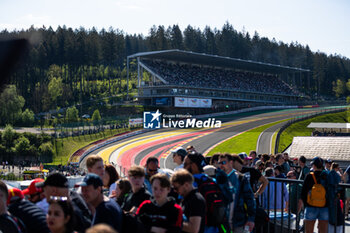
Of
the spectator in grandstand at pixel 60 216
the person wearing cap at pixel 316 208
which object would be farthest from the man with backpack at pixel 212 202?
the person wearing cap at pixel 316 208

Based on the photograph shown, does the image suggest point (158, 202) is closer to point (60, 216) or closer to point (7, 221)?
point (60, 216)

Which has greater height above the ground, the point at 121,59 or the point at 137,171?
the point at 121,59

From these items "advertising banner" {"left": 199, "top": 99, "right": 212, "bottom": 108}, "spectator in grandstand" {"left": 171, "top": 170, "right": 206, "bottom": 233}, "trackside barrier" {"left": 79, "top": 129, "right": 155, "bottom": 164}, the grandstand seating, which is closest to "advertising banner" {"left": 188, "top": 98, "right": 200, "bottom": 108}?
"advertising banner" {"left": 199, "top": 99, "right": 212, "bottom": 108}

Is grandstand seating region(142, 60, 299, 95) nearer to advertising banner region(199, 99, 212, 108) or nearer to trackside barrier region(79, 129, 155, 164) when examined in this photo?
advertising banner region(199, 99, 212, 108)

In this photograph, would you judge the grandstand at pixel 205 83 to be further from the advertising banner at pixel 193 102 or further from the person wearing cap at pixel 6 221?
the person wearing cap at pixel 6 221

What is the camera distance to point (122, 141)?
164ft

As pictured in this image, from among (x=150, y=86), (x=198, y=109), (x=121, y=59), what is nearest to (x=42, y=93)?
(x=150, y=86)

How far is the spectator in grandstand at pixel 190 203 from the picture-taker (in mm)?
4887

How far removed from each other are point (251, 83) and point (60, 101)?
40769 millimetres

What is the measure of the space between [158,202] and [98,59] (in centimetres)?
8834

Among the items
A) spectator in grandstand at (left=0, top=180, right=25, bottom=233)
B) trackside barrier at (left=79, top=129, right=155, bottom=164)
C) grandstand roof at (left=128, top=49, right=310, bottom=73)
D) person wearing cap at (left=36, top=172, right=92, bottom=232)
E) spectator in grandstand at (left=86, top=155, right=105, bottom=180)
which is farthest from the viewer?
grandstand roof at (left=128, top=49, right=310, bottom=73)

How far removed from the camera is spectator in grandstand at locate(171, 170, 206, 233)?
4887mm

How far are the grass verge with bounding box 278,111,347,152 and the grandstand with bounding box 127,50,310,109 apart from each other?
14142mm

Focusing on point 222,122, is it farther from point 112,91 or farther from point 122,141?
point 112,91
